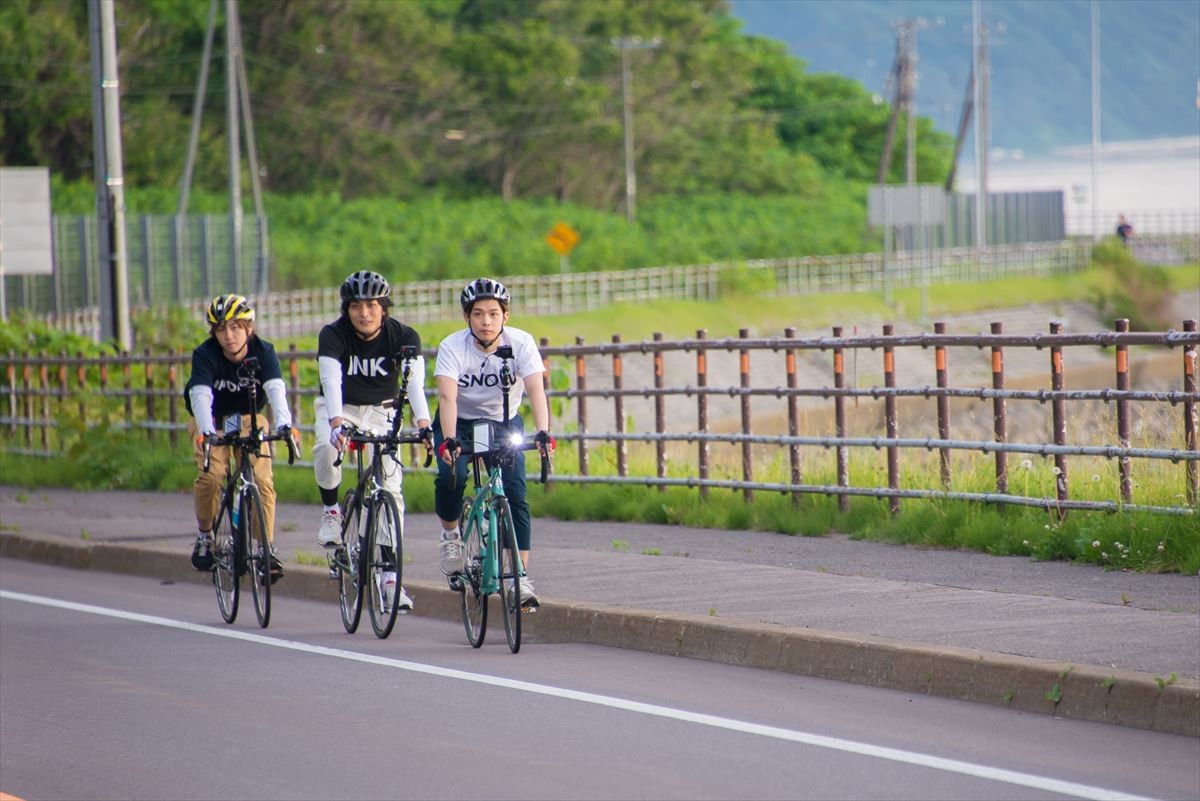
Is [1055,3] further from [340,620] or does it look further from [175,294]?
[175,294]

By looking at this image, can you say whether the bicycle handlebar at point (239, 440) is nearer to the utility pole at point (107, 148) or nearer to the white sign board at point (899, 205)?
the utility pole at point (107, 148)

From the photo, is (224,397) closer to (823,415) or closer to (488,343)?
(488,343)

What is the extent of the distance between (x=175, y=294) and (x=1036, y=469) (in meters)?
34.6

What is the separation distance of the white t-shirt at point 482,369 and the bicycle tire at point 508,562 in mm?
694

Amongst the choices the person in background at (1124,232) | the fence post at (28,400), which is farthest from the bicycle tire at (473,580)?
the person in background at (1124,232)

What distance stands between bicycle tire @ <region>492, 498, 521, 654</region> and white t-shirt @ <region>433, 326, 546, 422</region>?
69cm

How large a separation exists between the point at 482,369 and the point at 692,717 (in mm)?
2895

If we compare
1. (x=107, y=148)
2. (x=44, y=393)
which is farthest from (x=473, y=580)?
(x=44, y=393)

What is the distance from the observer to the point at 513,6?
85562mm

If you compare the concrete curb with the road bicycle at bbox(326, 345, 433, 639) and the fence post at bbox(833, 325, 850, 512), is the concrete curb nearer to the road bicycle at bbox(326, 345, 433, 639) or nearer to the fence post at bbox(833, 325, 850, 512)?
the road bicycle at bbox(326, 345, 433, 639)

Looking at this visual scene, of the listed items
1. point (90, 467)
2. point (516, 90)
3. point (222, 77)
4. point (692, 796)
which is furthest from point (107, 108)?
point (516, 90)

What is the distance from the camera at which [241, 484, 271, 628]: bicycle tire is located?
11258mm

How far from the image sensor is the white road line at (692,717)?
267 inches

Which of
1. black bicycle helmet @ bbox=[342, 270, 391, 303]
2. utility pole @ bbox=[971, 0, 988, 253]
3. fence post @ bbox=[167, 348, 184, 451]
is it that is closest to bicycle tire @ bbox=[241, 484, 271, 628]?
black bicycle helmet @ bbox=[342, 270, 391, 303]
